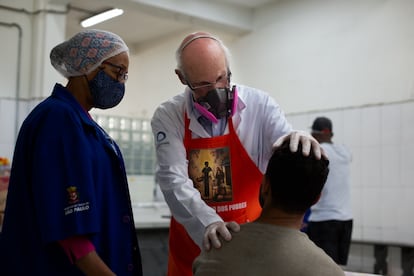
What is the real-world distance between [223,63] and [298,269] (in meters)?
0.83

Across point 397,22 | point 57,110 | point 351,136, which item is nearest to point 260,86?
point 351,136

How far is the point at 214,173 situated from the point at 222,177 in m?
0.03

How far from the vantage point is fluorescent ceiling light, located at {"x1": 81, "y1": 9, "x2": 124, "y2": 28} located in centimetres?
686

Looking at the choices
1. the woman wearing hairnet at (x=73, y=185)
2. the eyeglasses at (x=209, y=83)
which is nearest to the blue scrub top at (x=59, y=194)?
the woman wearing hairnet at (x=73, y=185)

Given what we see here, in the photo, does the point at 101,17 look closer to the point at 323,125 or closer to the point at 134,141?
the point at 134,141

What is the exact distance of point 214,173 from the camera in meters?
1.84

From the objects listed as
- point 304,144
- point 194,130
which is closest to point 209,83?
point 194,130

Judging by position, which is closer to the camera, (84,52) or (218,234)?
(218,234)

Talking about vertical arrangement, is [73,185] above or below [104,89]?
below

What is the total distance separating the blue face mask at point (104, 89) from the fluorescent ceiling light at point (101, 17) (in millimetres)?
5294

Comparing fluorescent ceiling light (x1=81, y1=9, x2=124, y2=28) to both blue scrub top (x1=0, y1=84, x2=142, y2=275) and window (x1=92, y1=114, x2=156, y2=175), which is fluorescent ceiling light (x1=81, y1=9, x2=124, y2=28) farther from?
blue scrub top (x1=0, y1=84, x2=142, y2=275)

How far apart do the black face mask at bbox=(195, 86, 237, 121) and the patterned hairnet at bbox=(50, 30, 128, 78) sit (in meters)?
0.35

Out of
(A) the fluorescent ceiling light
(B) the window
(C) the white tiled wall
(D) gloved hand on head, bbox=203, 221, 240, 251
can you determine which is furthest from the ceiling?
(D) gloved hand on head, bbox=203, 221, 240, 251

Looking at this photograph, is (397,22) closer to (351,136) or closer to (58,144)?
(351,136)
